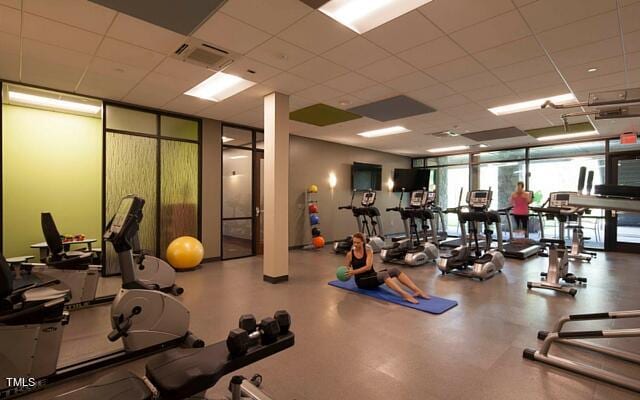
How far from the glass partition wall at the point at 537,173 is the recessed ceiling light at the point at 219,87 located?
6731 mm

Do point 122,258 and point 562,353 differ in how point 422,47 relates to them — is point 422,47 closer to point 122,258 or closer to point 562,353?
point 562,353

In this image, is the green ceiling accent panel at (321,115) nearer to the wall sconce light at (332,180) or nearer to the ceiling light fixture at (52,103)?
the wall sconce light at (332,180)

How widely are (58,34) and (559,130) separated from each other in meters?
9.67

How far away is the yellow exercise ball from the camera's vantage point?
19.0 ft

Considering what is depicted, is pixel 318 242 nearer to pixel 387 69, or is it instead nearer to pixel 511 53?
pixel 387 69

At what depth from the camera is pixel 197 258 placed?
595cm

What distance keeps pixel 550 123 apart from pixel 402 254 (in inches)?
172

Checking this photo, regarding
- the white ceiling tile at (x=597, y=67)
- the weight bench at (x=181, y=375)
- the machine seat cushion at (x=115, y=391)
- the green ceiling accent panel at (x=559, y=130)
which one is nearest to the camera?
the weight bench at (x=181, y=375)

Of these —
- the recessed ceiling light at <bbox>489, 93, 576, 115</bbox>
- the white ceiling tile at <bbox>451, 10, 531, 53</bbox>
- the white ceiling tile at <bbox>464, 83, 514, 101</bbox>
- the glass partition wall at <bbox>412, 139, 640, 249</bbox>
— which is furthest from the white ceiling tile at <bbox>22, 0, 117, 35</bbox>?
the glass partition wall at <bbox>412, 139, 640, 249</bbox>

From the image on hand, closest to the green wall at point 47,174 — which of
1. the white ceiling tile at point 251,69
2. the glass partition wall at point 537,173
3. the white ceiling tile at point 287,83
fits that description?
the white ceiling tile at point 251,69

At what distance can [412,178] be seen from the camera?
1069 centimetres

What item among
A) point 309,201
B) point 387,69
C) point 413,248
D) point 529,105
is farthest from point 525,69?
point 309,201

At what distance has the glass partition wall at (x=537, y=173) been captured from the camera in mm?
8367

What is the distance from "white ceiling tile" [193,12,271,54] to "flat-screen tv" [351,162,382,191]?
6927 millimetres
